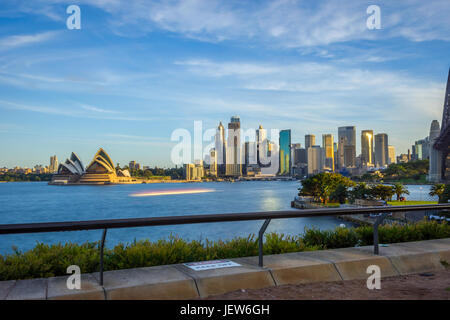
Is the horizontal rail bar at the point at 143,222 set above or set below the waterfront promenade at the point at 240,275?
above

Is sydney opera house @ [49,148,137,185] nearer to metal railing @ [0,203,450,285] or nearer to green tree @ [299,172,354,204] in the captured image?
green tree @ [299,172,354,204]

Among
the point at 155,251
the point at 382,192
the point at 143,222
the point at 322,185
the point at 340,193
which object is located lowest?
the point at 340,193

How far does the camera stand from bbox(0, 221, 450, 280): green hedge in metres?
5.42

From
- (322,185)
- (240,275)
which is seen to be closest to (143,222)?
(240,275)

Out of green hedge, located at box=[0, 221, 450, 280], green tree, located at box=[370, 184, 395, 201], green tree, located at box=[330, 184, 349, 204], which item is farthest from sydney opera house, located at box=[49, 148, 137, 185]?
green hedge, located at box=[0, 221, 450, 280]

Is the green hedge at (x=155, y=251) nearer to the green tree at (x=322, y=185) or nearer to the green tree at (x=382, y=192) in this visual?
the green tree at (x=382, y=192)

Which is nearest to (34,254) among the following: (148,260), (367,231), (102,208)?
(148,260)

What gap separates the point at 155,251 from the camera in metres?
6.12

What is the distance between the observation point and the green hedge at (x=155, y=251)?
5416 mm

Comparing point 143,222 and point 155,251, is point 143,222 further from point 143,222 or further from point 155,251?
point 155,251

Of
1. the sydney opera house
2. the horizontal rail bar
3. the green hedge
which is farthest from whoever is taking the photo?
the sydney opera house

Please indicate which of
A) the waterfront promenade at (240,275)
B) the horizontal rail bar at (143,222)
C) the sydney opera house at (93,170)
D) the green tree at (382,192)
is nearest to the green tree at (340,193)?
the green tree at (382,192)

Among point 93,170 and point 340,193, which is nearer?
point 340,193
